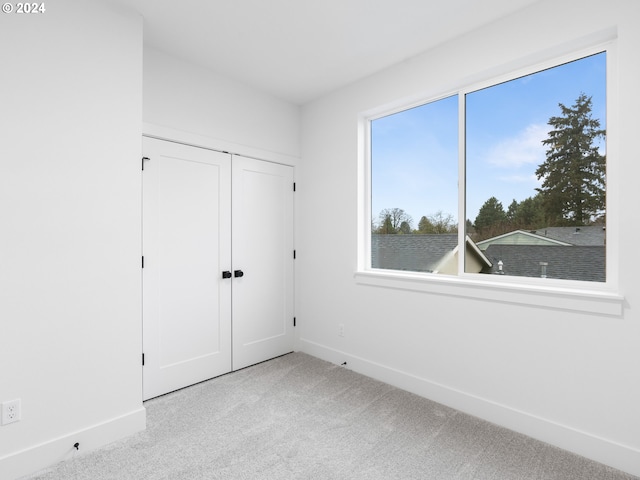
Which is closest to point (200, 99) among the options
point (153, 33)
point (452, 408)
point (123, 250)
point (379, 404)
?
point (153, 33)

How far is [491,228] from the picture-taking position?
2508 mm

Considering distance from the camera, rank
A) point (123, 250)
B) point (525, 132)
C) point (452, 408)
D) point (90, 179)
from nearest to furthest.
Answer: point (90, 179)
point (123, 250)
point (525, 132)
point (452, 408)

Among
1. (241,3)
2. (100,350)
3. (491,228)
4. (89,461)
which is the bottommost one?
(89,461)

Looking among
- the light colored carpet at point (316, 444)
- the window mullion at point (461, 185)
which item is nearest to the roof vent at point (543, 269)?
the window mullion at point (461, 185)

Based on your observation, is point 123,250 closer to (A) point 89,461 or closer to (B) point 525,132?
(A) point 89,461

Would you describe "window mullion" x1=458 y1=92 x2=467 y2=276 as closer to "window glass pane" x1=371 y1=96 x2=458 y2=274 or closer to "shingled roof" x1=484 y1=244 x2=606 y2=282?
"window glass pane" x1=371 y1=96 x2=458 y2=274

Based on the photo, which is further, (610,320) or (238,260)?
(238,260)

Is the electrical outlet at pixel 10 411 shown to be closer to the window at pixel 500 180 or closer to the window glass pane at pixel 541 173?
the window at pixel 500 180

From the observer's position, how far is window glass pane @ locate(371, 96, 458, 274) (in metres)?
2.75

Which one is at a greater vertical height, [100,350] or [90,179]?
[90,179]

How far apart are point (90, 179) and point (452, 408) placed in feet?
9.40

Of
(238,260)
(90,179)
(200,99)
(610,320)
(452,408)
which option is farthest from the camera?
(238,260)

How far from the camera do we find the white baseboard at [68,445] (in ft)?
5.77

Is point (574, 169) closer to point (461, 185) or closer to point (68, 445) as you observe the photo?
point (461, 185)
